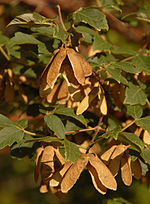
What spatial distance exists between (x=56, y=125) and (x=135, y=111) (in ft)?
0.77

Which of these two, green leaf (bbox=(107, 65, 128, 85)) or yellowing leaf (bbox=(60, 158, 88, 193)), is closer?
yellowing leaf (bbox=(60, 158, 88, 193))

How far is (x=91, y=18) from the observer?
848 mm

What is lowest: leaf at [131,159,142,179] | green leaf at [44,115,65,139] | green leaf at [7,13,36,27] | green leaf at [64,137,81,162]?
leaf at [131,159,142,179]

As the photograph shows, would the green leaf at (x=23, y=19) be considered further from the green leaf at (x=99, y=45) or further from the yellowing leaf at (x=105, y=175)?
the yellowing leaf at (x=105, y=175)

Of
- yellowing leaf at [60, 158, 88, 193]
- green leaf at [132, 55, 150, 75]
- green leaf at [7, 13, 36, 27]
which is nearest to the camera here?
yellowing leaf at [60, 158, 88, 193]

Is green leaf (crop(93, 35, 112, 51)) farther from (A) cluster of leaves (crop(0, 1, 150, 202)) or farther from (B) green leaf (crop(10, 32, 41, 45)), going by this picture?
(B) green leaf (crop(10, 32, 41, 45))

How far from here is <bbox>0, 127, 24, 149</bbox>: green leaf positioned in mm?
804

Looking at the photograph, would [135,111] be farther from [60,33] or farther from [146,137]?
[60,33]

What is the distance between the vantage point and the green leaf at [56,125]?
2.61 feet

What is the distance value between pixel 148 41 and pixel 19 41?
1.49ft

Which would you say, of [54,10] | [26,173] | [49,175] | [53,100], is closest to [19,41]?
[53,100]

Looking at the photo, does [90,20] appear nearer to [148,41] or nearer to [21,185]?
[148,41]

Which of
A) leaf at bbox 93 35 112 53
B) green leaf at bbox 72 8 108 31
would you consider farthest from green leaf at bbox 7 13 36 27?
leaf at bbox 93 35 112 53

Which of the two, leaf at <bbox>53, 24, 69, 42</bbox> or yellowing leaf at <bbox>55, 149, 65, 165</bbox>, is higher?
leaf at <bbox>53, 24, 69, 42</bbox>
